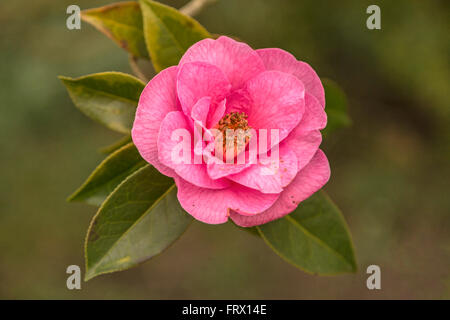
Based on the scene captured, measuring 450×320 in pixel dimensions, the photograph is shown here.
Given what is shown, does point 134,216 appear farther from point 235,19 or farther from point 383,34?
point 383,34

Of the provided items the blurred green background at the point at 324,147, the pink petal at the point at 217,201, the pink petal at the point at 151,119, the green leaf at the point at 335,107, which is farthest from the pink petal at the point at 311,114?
→ the blurred green background at the point at 324,147

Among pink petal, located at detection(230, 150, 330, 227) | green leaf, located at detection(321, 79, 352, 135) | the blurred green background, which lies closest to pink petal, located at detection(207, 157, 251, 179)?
pink petal, located at detection(230, 150, 330, 227)

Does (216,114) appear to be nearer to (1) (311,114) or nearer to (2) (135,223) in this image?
(1) (311,114)

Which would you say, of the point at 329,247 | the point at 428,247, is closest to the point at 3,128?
the point at 329,247

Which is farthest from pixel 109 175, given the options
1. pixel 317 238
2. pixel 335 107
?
pixel 335 107

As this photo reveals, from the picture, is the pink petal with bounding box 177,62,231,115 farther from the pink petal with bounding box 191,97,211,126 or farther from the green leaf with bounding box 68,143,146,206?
the green leaf with bounding box 68,143,146,206

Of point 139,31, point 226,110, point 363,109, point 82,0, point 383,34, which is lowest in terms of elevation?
point 226,110
